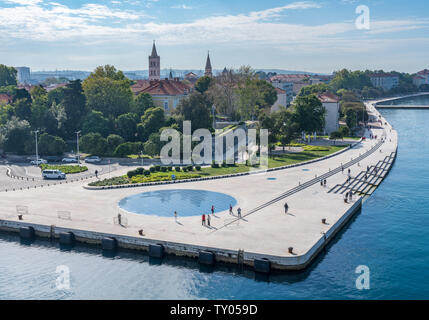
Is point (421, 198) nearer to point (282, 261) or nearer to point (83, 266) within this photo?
point (282, 261)

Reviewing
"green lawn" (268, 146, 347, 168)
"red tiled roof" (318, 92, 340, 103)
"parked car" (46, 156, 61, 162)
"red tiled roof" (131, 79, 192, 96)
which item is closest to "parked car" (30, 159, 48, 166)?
"parked car" (46, 156, 61, 162)

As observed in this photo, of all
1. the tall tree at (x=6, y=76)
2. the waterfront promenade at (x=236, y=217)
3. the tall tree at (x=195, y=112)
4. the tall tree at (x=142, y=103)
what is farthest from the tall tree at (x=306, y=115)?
the tall tree at (x=6, y=76)

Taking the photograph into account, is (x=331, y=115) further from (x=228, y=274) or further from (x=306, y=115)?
(x=228, y=274)

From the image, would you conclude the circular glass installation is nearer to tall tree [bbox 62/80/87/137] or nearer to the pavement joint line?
the pavement joint line

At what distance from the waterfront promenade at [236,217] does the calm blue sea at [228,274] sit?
150 cm

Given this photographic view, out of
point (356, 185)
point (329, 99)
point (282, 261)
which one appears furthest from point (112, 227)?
point (329, 99)

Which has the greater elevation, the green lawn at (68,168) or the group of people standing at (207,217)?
the green lawn at (68,168)

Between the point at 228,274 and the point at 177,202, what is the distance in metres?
15.7

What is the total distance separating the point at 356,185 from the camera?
56.3 m

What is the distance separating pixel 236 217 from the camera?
41.9 meters

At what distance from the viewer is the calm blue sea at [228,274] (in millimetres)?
30109

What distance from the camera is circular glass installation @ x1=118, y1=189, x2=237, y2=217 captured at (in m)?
44.2

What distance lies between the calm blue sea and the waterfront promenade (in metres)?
1.50

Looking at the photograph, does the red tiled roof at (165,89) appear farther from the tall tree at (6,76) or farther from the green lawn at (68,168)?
the tall tree at (6,76)
